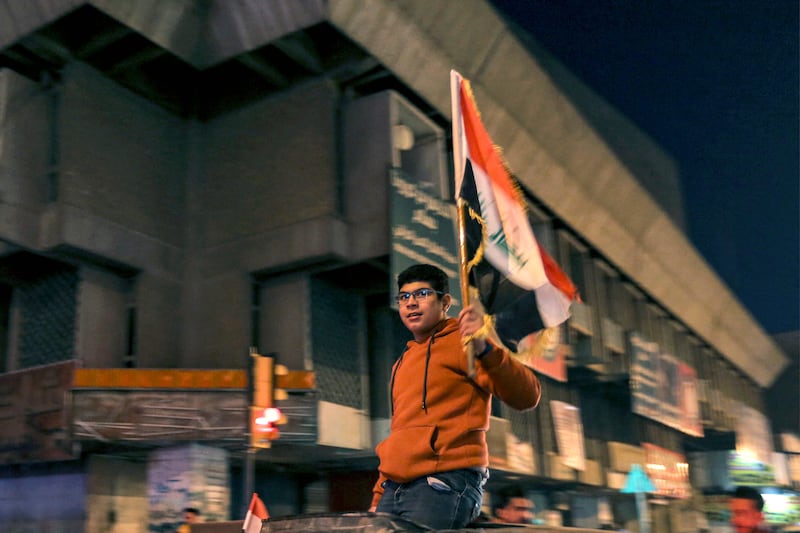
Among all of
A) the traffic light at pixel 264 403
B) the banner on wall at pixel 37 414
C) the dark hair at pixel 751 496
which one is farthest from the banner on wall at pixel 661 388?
the dark hair at pixel 751 496

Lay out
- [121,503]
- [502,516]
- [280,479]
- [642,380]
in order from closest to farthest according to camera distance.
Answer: [502,516] → [121,503] → [280,479] → [642,380]

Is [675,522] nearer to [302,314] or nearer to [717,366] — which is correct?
[717,366]

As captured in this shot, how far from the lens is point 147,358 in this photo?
55.4ft

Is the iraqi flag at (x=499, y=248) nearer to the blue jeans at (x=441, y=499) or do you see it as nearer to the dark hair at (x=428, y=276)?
the dark hair at (x=428, y=276)

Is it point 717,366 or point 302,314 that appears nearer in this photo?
point 302,314

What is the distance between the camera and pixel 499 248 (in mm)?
3262

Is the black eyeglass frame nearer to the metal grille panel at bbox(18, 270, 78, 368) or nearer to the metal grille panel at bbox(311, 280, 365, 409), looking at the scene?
the metal grille panel at bbox(311, 280, 365, 409)

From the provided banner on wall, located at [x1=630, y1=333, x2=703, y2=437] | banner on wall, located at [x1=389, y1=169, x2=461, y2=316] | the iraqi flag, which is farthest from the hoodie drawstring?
banner on wall, located at [x1=630, y1=333, x2=703, y2=437]

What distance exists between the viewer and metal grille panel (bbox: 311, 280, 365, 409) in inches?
671

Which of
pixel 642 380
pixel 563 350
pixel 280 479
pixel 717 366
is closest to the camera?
pixel 280 479

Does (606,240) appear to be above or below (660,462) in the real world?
above

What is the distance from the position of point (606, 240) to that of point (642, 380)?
448cm

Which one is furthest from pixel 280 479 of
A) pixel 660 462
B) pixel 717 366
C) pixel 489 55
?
pixel 717 366

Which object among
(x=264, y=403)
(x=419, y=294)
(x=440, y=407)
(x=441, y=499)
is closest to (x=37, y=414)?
(x=264, y=403)
